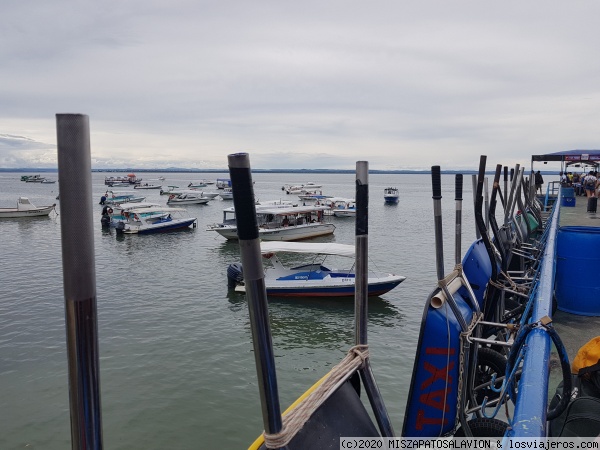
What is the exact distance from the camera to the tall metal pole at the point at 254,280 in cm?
226

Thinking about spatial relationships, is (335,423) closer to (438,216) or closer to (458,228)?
(438,216)

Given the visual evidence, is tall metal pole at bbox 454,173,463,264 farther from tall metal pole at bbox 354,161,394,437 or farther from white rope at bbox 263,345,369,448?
white rope at bbox 263,345,369,448

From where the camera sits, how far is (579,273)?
7.52 metres

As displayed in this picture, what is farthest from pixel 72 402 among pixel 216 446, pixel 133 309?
pixel 133 309

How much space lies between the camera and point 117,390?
12812 mm

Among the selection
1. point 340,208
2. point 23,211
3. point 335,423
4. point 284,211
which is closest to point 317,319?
point 335,423

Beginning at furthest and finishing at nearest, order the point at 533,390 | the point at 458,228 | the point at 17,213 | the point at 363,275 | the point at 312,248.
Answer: the point at 17,213, the point at 312,248, the point at 458,228, the point at 363,275, the point at 533,390

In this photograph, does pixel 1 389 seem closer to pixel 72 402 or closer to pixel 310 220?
pixel 72 402

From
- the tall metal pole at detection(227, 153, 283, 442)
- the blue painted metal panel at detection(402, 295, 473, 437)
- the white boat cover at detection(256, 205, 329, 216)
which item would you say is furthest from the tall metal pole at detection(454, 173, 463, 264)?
the white boat cover at detection(256, 205, 329, 216)

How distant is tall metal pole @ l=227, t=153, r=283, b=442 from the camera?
226cm

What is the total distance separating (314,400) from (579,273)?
6204 mm

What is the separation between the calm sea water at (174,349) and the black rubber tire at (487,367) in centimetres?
414

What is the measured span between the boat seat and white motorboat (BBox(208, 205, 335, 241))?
3429 cm

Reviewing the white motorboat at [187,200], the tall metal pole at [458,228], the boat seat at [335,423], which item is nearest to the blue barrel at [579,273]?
the tall metal pole at [458,228]
